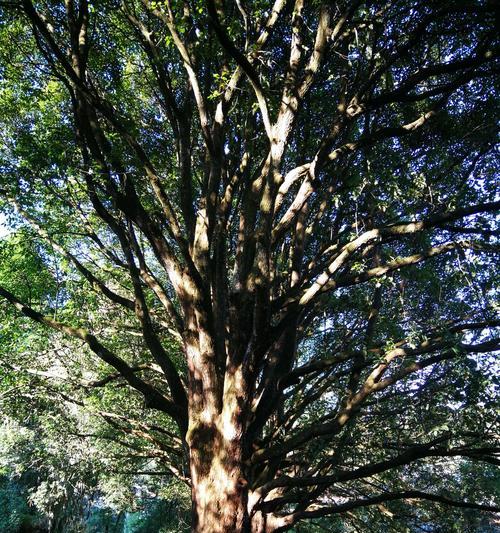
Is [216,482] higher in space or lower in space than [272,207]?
lower

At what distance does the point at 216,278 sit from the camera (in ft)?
16.6

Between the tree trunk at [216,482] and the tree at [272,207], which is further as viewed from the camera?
the tree at [272,207]

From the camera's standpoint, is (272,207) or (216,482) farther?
(272,207)

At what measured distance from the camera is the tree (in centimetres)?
403

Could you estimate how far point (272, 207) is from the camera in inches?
158

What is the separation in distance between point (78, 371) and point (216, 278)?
5329 millimetres

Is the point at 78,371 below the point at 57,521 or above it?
above

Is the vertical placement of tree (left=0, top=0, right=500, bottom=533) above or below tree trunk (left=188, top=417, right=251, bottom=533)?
above

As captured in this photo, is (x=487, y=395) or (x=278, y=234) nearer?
(x=487, y=395)

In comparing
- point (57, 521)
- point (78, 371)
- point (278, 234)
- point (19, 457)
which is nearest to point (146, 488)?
point (57, 521)

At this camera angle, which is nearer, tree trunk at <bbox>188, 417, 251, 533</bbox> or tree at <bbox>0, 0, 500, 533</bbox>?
tree trunk at <bbox>188, 417, 251, 533</bbox>

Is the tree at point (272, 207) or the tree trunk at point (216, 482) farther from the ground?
the tree at point (272, 207)

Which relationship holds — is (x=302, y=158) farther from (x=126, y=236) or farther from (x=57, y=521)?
(x=57, y=521)

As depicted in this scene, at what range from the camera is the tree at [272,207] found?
159 inches
